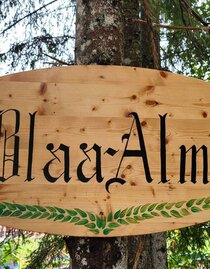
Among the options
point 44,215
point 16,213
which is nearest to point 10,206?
point 16,213

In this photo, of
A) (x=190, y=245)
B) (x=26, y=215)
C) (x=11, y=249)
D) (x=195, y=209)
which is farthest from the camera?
(x=11, y=249)

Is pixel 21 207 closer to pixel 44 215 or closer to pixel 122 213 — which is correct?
pixel 44 215

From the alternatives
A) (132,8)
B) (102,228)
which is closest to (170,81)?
(102,228)

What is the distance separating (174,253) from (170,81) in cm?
282

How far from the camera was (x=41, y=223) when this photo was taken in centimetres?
166

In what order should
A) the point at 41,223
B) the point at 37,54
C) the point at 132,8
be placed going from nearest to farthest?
the point at 41,223
the point at 132,8
the point at 37,54

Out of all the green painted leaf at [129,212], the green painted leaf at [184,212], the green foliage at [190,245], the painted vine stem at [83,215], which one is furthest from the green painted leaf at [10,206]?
the green foliage at [190,245]

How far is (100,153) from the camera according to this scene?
172 cm

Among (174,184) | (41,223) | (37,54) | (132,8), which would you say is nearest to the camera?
(41,223)

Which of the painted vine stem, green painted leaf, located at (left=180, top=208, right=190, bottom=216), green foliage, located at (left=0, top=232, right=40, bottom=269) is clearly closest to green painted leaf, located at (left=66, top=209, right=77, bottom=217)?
the painted vine stem

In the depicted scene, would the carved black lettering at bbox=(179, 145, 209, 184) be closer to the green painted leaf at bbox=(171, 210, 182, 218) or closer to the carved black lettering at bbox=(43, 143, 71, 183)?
the green painted leaf at bbox=(171, 210, 182, 218)

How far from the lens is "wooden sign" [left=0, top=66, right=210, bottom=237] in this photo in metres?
1.68

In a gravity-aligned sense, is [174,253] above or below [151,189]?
below

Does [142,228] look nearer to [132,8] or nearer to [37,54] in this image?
[132,8]
